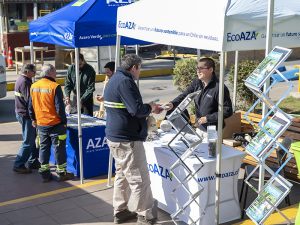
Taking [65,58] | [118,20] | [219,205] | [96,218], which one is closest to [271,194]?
[219,205]

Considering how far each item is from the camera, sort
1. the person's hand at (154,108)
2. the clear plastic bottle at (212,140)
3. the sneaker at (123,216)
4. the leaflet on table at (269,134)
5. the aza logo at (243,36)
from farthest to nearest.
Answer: the sneaker at (123,216)
the person's hand at (154,108)
the clear plastic bottle at (212,140)
the aza logo at (243,36)
the leaflet on table at (269,134)

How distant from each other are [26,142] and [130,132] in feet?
9.34

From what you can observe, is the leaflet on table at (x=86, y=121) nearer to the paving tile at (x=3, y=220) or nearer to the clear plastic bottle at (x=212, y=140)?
the paving tile at (x=3, y=220)

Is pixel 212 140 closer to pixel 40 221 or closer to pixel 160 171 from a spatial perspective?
pixel 160 171

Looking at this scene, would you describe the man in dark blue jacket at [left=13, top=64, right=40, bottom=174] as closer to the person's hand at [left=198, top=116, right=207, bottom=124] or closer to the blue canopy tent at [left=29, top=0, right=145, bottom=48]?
the blue canopy tent at [left=29, top=0, right=145, bottom=48]

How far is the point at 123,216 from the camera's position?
19.6 feet

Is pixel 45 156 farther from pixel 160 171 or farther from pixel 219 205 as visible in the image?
pixel 219 205

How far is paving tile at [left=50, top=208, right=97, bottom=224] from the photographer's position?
6.15m

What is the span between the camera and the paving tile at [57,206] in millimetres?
6473

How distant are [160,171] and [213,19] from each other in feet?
6.87

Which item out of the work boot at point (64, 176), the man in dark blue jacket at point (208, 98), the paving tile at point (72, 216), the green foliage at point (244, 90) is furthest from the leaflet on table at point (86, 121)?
the green foliage at point (244, 90)

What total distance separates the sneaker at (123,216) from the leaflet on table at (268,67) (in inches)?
93.1

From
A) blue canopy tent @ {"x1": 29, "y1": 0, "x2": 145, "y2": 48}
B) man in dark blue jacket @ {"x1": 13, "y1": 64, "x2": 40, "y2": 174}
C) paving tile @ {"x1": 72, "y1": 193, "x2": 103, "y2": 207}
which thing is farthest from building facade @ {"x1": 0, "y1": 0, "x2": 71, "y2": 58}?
paving tile @ {"x1": 72, "y1": 193, "x2": 103, "y2": 207}

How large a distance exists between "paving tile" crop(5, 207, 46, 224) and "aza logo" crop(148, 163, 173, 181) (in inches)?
60.8
